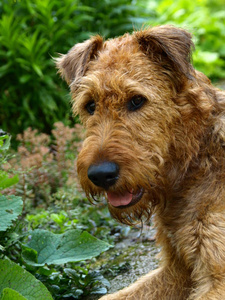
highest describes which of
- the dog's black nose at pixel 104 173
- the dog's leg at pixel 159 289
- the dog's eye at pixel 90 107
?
the dog's eye at pixel 90 107

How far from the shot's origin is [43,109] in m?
7.64

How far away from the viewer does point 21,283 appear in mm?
3117

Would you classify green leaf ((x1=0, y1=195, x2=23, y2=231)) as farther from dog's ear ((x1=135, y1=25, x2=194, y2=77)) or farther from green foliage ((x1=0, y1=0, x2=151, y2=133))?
green foliage ((x1=0, y1=0, x2=151, y2=133))

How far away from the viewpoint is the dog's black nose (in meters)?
2.93

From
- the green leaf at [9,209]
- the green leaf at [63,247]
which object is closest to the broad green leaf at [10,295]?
the green leaf at [9,209]

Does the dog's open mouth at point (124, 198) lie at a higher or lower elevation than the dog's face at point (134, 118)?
lower

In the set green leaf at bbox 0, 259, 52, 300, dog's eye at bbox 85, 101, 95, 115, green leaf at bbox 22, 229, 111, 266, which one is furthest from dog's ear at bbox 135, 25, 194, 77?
green leaf at bbox 0, 259, 52, 300

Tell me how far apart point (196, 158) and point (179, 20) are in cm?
862

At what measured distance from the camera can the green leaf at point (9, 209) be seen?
10.5 ft

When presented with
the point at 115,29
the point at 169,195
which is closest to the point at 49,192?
the point at 169,195

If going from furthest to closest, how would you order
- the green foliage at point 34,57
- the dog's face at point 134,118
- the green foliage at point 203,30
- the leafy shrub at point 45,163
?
the green foliage at point 203,30
the green foliage at point 34,57
the leafy shrub at point 45,163
the dog's face at point 134,118

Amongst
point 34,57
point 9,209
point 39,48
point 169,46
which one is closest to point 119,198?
point 9,209

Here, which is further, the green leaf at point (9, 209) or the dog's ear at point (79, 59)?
the dog's ear at point (79, 59)

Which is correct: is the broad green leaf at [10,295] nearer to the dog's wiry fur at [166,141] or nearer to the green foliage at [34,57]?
the dog's wiry fur at [166,141]
